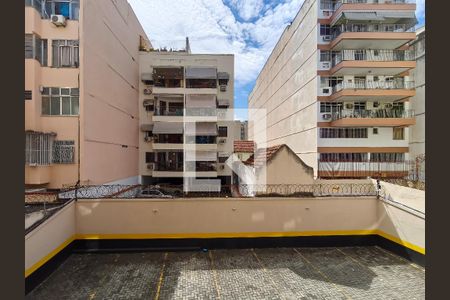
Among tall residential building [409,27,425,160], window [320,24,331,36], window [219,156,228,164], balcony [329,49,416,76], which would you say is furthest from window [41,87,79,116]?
tall residential building [409,27,425,160]

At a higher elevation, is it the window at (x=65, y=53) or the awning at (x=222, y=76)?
the awning at (x=222, y=76)

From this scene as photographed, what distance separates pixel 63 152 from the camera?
10070mm

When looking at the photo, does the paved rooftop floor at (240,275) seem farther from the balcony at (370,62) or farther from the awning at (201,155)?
the balcony at (370,62)

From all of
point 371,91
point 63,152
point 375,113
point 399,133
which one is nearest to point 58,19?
point 63,152

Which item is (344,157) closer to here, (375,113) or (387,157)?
(387,157)

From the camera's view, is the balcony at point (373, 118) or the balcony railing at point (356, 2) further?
the balcony railing at point (356, 2)

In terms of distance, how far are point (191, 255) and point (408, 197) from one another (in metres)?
8.85

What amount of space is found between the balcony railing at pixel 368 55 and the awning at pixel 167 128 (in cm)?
1247

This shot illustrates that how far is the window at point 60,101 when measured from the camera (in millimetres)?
9906

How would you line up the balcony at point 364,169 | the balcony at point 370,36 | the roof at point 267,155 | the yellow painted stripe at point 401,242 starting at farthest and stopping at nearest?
the balcony at point 364,169 → the balcony at point 370,36 → the roof at point 267,155 → the yellow painted stripe at point 401,242

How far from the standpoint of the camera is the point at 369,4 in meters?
14.9

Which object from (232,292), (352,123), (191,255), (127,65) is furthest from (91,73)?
(352,123)

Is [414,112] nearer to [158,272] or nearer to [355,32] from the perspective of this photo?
[355,32]

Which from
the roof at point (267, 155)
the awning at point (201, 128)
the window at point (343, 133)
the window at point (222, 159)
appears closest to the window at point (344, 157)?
the window at point (343, 133)
